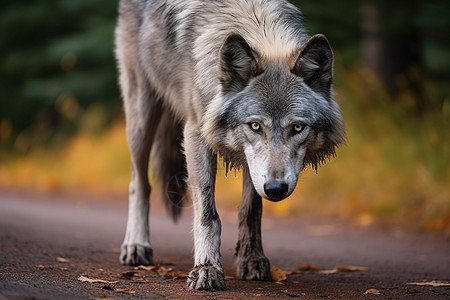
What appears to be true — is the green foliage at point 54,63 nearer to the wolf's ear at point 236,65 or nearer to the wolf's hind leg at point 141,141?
the wolf's hind leg at point 141,141

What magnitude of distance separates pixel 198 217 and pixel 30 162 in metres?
11.2

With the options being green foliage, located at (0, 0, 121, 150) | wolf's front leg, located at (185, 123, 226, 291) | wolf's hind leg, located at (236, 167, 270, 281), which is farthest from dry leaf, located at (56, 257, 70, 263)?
green foliage, located at (0, 0, 121, 150)

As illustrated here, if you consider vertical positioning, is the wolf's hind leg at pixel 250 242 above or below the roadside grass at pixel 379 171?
below

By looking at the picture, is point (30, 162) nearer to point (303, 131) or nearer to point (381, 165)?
point (381, 165)

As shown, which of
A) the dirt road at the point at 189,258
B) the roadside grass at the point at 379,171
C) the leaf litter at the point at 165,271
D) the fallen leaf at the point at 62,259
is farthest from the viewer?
the roadside grass at the point at 379,171

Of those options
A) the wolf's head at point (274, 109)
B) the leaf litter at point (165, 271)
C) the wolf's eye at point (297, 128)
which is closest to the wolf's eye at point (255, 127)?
the wolf's head at point (274, 109)

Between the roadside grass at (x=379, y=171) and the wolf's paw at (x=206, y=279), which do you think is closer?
the wolf's paw at (x=206, y=279)

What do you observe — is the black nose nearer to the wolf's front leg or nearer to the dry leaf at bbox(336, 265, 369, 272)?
the wolf's front leg

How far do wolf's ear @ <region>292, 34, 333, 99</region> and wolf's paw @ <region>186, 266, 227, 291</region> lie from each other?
1.27 meters

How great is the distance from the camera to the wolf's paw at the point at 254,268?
404cm

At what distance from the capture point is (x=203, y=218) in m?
3.75

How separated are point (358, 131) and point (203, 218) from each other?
16.6 feet

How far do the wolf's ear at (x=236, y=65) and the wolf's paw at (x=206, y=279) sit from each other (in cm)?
109

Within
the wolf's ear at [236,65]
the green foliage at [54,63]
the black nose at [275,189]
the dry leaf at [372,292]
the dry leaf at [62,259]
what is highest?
the green foliage at [54,63]
